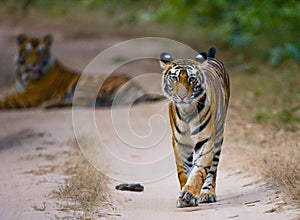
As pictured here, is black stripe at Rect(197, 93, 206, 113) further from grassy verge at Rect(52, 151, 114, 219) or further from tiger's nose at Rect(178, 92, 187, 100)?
grassy verge at Rect(52, 151, 114, 219)

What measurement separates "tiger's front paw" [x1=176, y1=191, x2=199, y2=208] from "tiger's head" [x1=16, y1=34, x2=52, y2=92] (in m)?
7.25

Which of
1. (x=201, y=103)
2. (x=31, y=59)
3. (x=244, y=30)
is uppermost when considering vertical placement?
(x=244, y=30)

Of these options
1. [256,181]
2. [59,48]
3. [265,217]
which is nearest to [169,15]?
[59,48]

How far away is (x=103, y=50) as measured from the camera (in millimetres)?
15797

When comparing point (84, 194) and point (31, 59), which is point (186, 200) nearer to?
point (84, 194)

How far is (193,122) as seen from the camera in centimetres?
620

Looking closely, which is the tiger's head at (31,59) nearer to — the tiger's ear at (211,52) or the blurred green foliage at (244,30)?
the blurred green foliage at (244,30)

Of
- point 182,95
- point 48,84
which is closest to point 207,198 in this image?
point 182,95

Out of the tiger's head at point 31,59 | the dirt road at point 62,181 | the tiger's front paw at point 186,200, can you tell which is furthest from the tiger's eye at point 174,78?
the tiger's head at point 31,59

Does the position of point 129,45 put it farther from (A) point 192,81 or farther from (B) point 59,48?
(A) point 192,81

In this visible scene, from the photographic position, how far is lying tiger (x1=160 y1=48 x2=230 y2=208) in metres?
6.09

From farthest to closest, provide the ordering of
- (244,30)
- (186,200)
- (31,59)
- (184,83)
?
(244,30) < (31,59) < (184,83) < (186,200)

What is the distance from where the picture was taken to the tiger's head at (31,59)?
12.8 m

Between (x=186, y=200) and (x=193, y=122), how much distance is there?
62cm
